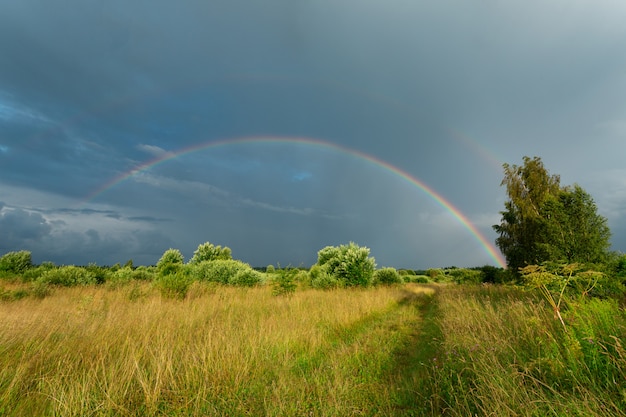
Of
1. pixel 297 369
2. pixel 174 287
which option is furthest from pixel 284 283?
pixel 297 369

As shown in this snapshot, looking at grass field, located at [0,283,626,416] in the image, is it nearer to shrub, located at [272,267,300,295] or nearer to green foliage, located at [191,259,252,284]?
shrub, located at [272,267,300,295]

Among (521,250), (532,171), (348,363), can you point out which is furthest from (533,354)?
(532,171)

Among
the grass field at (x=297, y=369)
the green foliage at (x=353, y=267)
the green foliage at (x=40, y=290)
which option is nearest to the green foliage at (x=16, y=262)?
the green foliage at (x=40, y=290)

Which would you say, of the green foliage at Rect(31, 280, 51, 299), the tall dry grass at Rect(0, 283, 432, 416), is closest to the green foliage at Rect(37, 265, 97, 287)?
the green foliage at Rect(31, 280, 51, 299)

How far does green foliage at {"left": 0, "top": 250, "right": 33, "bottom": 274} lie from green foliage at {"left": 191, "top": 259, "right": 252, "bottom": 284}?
1222 cm

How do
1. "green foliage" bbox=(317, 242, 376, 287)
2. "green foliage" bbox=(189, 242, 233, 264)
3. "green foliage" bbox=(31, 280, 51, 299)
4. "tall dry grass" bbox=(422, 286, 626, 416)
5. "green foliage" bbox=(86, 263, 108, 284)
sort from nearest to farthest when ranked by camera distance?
"tall dry grass" bbox=(422, 286, 626, 416) < "green foliage" bbox=(31, 280, 51, 299) < "green foliage" bbox=(86, 263, 108, 284) < "green foliage" bbox=(317, 242, 376, 287) < "green foliage" bbox=(189, 242, 233, 264)

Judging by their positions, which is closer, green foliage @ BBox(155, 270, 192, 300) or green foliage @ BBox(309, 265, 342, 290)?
green foliage @ BBox(155, 270, 192, 300)

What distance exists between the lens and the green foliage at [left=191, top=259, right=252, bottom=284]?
19453mm

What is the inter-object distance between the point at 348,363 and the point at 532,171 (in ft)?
121

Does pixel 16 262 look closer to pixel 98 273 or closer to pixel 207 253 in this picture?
pixel 98 273

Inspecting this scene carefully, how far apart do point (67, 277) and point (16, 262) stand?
9.99m

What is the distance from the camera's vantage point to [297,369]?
5.50 m

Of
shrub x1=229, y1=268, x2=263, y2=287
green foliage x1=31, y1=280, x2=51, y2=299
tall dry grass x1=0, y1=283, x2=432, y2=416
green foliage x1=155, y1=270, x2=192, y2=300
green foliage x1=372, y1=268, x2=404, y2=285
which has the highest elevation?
green foliage x1=372, y1=268, x2=404, y2=285

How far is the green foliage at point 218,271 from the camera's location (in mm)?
19453
